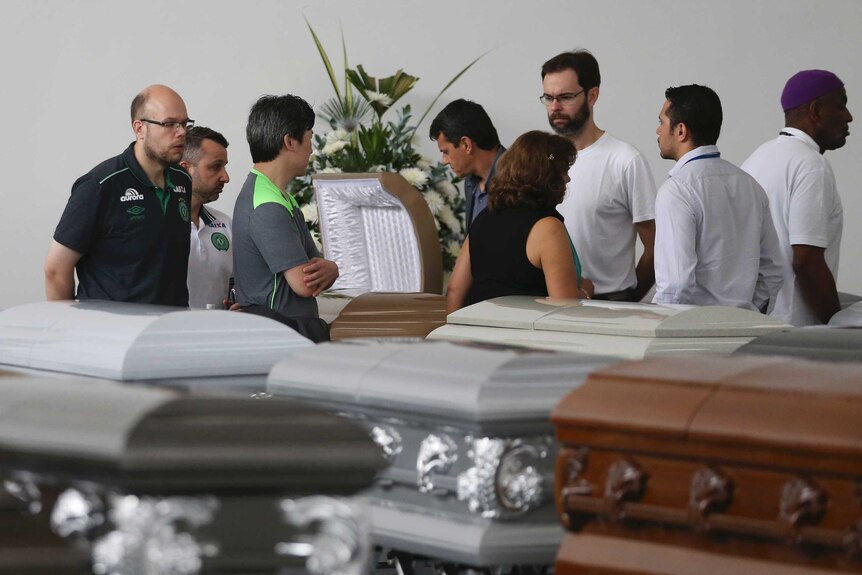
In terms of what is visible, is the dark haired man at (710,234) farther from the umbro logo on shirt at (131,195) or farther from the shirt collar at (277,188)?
the umbro logo on shirt at (131,195)

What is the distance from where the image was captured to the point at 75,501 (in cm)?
123

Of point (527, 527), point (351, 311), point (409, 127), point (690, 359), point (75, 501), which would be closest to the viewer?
point (75, 501)

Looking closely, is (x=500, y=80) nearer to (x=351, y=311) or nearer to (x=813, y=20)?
(x=813, y=20)

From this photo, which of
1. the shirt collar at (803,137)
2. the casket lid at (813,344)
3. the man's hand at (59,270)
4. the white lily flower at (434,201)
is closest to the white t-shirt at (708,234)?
the shirt collar at (803,137)

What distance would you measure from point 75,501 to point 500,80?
682cm

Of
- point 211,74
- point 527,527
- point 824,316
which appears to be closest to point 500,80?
point 211,74

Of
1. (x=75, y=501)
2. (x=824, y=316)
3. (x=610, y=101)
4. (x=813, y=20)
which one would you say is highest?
(x=813, y=20)

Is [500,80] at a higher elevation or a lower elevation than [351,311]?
higher

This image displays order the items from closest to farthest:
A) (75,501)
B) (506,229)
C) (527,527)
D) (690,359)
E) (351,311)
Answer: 1. (75,501)
2. (690,359)
3. (527,527)
4. (506,229)
5. (351,311)

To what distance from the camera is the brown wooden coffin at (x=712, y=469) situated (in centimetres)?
140

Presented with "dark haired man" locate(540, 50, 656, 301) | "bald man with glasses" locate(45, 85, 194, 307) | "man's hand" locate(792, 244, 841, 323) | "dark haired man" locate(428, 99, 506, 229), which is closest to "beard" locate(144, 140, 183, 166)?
"bald man with glasses" locate(45, 85, 194, 307)

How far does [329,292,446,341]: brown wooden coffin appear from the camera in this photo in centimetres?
404

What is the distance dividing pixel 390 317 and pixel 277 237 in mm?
607

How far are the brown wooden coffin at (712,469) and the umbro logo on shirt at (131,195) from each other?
8.30 ft
